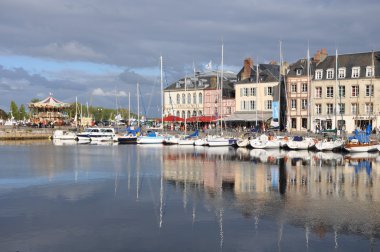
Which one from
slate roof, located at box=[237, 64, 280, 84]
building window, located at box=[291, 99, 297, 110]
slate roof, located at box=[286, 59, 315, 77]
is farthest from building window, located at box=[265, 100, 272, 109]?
slate roof, located at box=[286, 59, 315, 77]

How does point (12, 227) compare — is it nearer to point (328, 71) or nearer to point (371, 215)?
point (371, 215)

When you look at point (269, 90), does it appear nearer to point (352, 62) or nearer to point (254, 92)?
point (254, 92)

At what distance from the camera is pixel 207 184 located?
29.3 metres

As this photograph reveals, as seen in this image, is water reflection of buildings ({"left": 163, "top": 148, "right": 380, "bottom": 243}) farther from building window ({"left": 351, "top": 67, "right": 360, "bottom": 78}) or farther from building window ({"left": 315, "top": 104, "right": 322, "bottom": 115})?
building window ({"left": 315, "top": 104, "right": 322, "bottom": 115})

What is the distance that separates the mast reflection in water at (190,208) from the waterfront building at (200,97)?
52016 mm

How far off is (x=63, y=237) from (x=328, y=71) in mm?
63202

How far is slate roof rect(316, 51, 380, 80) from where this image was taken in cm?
7100

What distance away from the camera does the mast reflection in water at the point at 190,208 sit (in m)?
16.8

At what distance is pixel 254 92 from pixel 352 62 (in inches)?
698

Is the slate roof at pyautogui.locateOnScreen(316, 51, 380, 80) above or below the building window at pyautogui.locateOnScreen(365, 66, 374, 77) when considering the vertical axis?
above

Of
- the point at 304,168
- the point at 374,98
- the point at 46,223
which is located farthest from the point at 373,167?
the point at 374,98

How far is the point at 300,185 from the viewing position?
94.9ft

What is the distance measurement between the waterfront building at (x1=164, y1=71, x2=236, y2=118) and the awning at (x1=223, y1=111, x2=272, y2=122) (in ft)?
Result: 12.2

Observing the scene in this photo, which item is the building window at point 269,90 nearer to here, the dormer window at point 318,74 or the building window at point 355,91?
the dormer window at point 318,74
